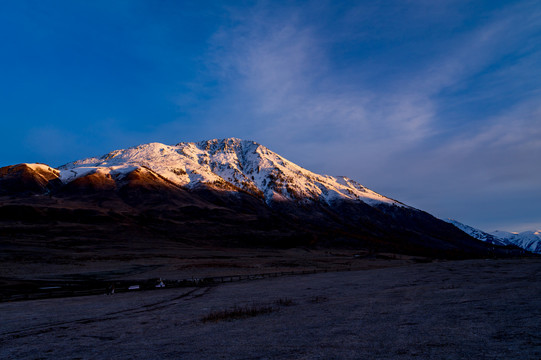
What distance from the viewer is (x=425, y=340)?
1182 cm

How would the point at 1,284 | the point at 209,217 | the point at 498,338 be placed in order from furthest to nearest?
the point at 209,217, the point at 1,284, the point at 498,338

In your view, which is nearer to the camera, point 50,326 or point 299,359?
point 299,359

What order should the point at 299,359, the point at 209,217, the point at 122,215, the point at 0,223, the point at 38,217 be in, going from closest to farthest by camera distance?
the point at 299,359
the point at 0,223
the point at 38,217
the point at 122,215
the point at 209,217

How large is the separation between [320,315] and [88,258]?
80989 mm

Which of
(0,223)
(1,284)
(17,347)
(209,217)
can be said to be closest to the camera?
(17,347)

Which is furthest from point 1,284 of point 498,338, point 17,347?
point 498,338

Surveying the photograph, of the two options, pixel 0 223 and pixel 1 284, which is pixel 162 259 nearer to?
pixel 1 284

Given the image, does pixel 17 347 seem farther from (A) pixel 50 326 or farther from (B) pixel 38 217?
(B) pixel 38 217

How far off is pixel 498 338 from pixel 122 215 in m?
156

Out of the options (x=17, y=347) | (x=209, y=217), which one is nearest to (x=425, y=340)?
(x=17, y=347)

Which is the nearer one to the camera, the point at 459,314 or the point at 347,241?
the point at 459,314

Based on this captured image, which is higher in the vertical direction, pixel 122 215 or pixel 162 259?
pixel 122 215

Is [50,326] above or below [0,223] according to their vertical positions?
below

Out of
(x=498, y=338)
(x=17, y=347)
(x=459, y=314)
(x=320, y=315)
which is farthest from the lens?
(x=320, y=315)
